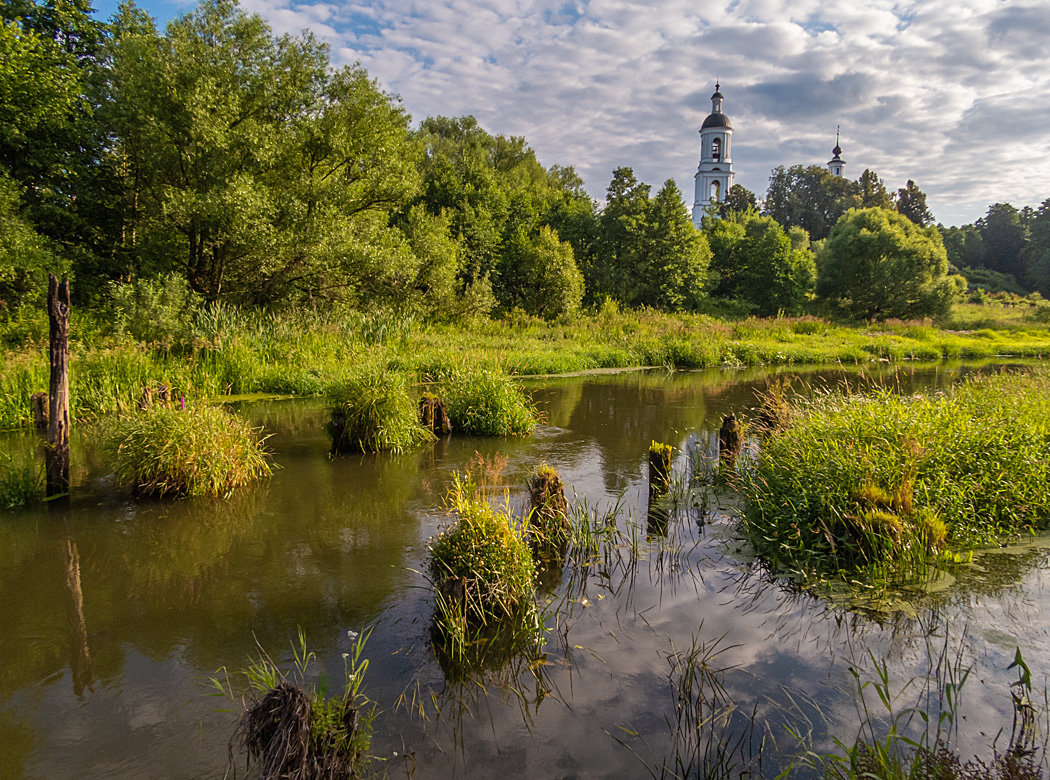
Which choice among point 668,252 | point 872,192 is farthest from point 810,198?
point 668,252

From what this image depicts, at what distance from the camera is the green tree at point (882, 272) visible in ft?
134

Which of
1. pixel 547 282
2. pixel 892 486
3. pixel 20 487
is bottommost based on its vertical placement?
pixel 20 487

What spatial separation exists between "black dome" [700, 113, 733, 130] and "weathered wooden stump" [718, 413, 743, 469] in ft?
289

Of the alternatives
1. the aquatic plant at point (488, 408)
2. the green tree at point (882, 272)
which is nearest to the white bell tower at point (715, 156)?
the green tree at point (882, 272)

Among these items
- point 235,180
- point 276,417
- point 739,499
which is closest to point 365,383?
point 276,417

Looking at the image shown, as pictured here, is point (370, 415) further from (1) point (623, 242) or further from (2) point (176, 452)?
(1) point (623, 242)

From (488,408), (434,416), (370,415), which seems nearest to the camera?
(370,415)

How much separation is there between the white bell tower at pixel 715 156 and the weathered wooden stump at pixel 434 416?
81.1 m

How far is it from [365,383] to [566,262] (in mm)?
25601

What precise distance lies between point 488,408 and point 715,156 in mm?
87041

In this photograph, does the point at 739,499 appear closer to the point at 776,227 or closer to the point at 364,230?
the point at 364,230

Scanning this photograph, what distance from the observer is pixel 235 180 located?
60.2 ft

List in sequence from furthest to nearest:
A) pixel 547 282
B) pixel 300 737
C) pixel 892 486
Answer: pixel 547 282 → pixel 892 486 → pixel 300 737

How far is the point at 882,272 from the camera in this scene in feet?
138
